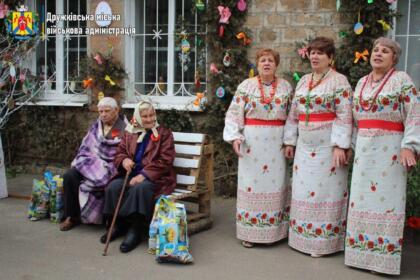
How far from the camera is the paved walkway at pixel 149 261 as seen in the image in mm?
4012

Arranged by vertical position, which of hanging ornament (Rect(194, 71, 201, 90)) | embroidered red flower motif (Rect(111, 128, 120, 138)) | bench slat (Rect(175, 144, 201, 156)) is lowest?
bench slat (Rect(175, 144, 201, 156))

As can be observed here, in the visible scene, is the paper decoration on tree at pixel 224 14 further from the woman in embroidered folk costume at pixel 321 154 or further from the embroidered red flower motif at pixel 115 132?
the woman in embroidered folk costume at pixel 321 154

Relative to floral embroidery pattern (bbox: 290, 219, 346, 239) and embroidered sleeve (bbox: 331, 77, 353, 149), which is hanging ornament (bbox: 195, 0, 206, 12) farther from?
floral embroidery pattern (bbox: 290, 219, 346, 239)

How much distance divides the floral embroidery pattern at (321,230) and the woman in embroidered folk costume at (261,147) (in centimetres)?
30

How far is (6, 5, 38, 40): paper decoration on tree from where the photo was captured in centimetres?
817

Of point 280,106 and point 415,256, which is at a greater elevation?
point 280,106

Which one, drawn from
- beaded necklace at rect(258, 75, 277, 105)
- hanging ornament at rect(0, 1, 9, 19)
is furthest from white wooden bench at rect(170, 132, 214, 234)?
hanging ornament at rect(0, 1, 9, 19)

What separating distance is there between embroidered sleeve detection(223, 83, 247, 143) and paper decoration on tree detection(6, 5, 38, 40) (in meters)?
4.77

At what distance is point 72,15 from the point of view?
322 inches

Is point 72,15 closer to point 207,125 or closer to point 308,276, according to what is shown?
point 207,125

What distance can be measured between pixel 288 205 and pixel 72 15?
16.7 feet

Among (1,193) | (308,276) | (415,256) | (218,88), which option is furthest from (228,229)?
(1,193)

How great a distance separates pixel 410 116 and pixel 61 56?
6012 millimetres

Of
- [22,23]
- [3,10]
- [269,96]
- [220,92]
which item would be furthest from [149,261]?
[22,23]
